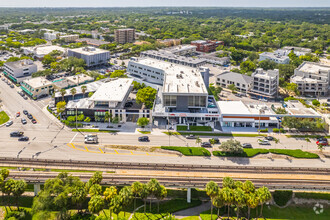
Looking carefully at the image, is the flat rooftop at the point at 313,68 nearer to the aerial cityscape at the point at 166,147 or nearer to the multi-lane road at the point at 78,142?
the aerial cityscape at the point at 166,147

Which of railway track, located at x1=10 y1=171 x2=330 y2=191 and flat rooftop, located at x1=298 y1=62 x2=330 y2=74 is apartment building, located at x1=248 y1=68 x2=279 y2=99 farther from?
railway track, located at x1=10 y1=171 x2=330 y2=191

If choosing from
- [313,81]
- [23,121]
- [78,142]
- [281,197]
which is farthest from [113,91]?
[313,81]

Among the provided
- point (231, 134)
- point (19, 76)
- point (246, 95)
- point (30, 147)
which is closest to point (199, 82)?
point (231, 134)

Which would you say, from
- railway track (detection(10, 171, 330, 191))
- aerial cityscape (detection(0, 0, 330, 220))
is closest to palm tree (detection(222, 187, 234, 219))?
aerial cityscape (detection(0, 0, 330, 220))

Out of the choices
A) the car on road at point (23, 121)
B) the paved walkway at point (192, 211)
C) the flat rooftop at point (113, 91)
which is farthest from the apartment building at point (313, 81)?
the car on road at point (23, 121)

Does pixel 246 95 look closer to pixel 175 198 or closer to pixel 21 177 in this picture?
pixel 175 198

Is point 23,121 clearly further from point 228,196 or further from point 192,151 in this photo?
point 228,196
